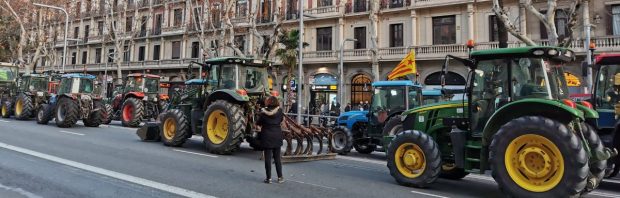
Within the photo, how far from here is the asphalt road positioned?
675cm

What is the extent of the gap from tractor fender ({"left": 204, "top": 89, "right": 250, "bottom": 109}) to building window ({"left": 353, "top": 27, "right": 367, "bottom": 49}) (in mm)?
19791

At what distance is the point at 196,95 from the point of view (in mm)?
12688

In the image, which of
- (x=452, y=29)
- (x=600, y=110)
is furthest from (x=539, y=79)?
(x=452, y=29)

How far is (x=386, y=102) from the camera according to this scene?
12.7 metres

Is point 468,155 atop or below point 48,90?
below

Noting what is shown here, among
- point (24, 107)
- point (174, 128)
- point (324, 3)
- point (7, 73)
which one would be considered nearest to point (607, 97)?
point (174, 128)

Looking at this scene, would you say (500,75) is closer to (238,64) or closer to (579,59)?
(238,64)

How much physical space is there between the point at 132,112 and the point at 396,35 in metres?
17.1

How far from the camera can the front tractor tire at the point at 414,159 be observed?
718cm

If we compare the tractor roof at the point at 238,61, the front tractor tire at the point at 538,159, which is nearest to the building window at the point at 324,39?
the tractor roof at the point at 238,61

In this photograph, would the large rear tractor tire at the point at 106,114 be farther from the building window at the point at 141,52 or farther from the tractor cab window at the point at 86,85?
the building window at the point at 141,52

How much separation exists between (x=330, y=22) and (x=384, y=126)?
20.2m

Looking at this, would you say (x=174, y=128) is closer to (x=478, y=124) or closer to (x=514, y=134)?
(x=478, y=124)

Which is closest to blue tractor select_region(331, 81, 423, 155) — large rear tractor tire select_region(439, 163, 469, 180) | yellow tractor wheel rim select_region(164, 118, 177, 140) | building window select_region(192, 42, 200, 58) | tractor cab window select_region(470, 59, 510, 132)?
large rear tractor tire select_region(439, 163, 469, 180)
